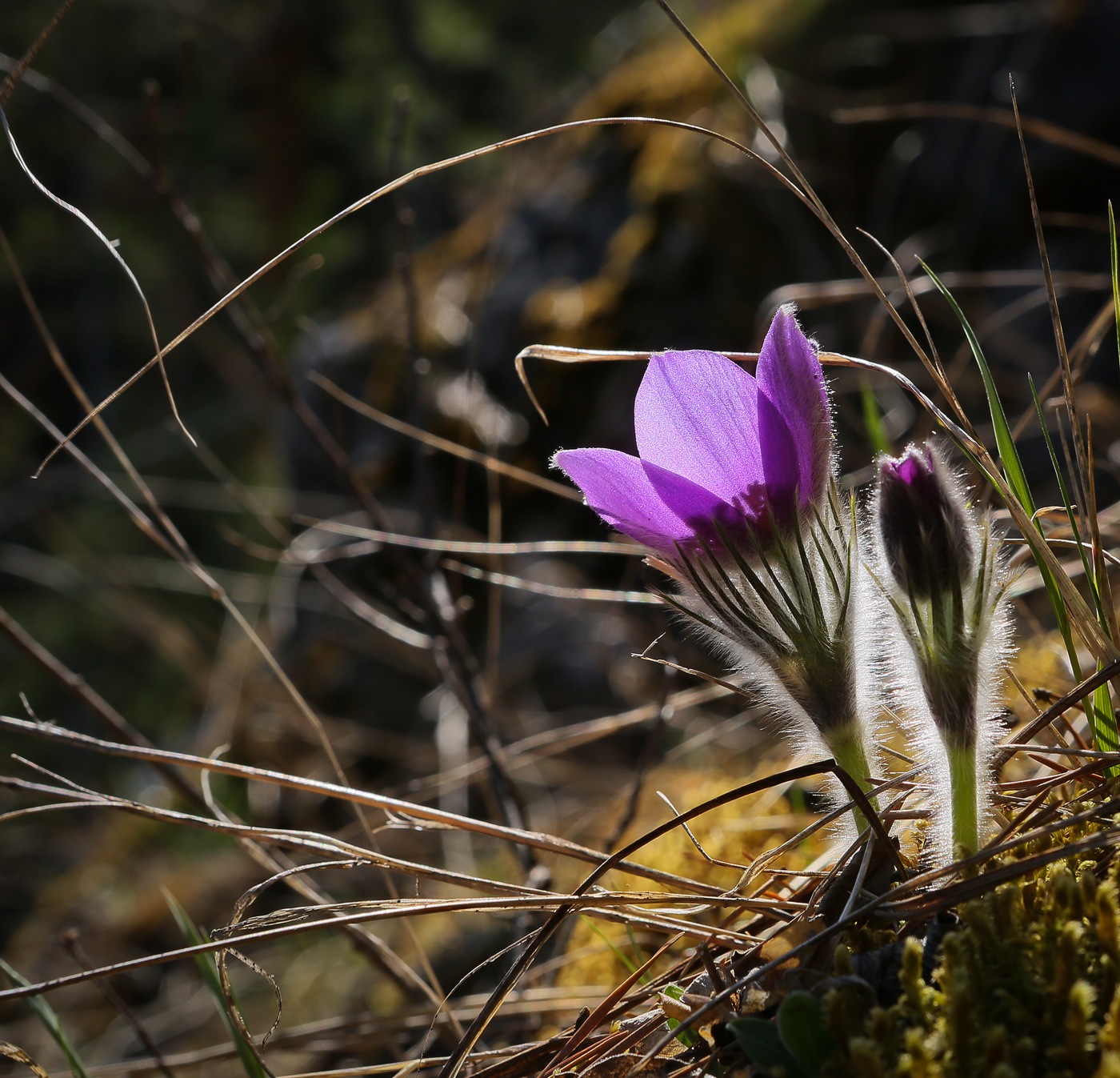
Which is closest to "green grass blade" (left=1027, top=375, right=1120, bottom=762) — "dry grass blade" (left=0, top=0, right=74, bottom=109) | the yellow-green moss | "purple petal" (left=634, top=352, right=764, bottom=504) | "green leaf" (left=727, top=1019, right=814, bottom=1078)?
the yellow-green moss

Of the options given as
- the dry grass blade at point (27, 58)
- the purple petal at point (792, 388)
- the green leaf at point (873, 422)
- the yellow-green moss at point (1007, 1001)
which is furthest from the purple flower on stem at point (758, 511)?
the dry grass blade at point (27, 58)

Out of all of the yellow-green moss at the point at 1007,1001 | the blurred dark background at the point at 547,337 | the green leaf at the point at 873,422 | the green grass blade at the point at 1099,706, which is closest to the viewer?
the yellow-green moss at the point at 1007,1001

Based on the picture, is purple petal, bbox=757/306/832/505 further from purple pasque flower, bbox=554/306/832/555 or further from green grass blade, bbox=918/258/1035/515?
green grass blade, bbox=918/258/1035/515

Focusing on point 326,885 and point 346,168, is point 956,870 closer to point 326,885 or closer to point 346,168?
point 326,885

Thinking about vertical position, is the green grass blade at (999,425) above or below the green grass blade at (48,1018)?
above

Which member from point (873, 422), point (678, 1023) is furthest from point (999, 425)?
point (678, 1023)

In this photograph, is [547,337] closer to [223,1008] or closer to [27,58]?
[27,58]

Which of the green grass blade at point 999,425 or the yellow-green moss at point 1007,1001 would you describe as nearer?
the yellow-green moss at point 1007,1001

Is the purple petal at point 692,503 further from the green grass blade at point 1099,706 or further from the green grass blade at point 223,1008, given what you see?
the green grass blade at point 223,1008
